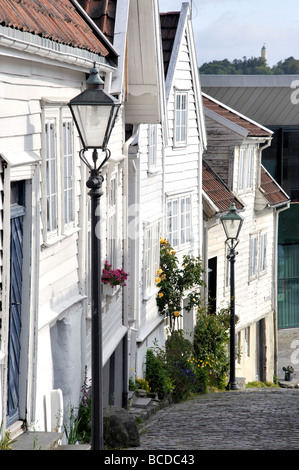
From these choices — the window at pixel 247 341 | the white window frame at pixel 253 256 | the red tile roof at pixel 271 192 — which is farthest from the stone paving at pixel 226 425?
the red tile roof at pixel 271 192

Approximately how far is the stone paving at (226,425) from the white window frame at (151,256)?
2.35 m

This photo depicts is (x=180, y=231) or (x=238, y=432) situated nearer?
(x=238, y=432)

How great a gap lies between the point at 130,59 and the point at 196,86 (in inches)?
250

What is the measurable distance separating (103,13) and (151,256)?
5.96m

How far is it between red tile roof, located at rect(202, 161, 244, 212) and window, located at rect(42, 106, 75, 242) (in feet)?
37.2

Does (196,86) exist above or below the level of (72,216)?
above

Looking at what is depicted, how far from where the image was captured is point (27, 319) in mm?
6973

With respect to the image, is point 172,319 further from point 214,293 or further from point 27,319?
point 27,319

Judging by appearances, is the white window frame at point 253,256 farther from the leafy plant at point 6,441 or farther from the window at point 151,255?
the leafy plant at point 6,441

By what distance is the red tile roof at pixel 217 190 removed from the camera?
19906mm

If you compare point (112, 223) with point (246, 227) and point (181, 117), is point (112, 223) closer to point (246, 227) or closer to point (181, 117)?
point (181, 117)

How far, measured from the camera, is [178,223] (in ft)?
57.8
